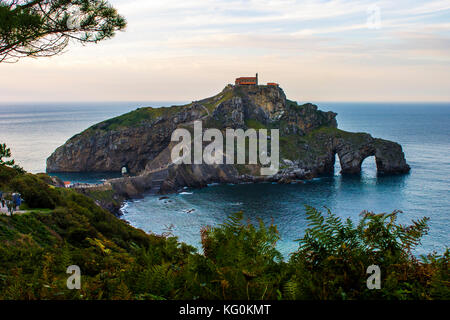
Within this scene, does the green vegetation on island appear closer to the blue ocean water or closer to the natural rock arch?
the blue ocean water

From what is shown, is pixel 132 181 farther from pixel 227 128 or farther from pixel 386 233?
pixel 386 233

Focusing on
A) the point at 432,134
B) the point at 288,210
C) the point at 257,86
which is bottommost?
the point at 288,210

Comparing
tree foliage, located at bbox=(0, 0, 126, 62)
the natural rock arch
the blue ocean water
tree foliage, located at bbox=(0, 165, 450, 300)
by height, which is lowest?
the blue ocean water

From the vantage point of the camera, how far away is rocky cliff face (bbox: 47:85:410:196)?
8400 cm

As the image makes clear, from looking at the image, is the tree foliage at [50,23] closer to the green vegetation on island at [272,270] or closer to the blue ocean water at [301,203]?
the green vegetation on island at [272,270]

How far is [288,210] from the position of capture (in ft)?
177

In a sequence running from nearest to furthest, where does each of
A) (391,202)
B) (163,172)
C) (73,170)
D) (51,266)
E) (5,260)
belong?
(51,266)
(5,260)
(391,202)
(163,172)
(73,170)

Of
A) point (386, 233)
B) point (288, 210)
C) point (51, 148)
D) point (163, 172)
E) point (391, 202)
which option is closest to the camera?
point (386, 233)

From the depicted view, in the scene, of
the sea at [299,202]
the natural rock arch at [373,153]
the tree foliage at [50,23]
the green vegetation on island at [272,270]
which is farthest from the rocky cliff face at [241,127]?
the green vegetation on island at [272,270]

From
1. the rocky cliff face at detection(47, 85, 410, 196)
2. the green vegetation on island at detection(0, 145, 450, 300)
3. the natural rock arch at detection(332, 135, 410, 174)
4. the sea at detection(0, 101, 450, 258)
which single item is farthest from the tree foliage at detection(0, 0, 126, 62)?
the natural rock arch at detection(332, 135, 410, 174)

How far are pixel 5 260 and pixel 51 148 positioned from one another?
11510cm

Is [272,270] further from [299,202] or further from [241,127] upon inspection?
[241,127]

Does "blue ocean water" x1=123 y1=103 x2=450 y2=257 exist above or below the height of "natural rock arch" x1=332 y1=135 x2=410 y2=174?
below
